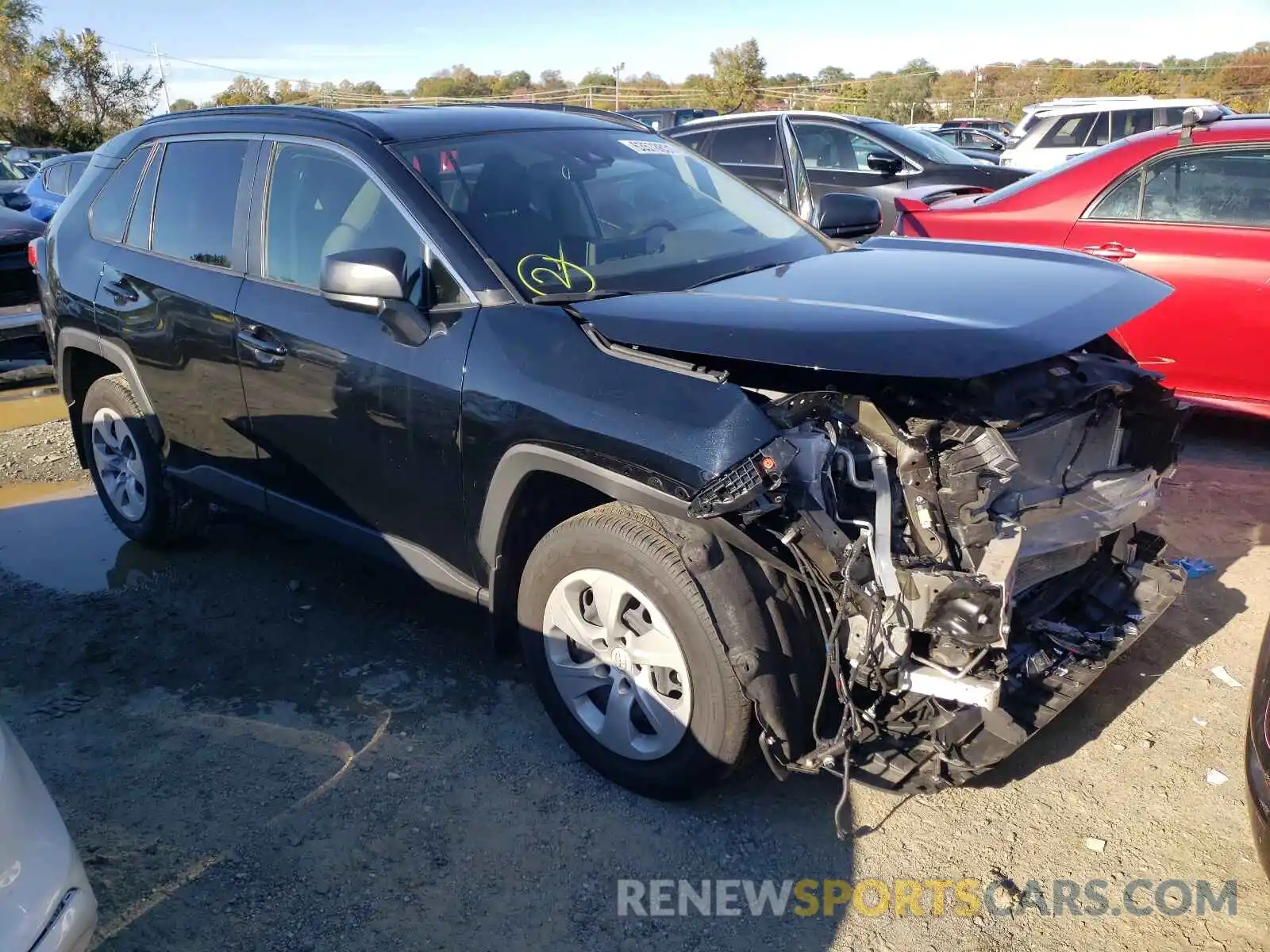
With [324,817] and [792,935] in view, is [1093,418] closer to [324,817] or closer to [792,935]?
[792,935]

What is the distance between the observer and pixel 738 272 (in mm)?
3602

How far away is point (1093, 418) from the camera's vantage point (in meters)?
3.22

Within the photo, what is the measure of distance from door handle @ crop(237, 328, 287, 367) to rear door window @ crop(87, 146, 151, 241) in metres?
1.31

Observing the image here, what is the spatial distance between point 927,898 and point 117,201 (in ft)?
14.6

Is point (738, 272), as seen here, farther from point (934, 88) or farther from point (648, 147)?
point (934, 88)

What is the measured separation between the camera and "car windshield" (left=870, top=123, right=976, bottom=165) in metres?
9.65

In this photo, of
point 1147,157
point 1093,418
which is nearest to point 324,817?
point 1093,418

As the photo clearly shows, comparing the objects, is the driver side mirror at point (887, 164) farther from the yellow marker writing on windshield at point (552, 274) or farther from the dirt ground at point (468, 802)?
the yellow marker writing on windshield at point (552, 274)

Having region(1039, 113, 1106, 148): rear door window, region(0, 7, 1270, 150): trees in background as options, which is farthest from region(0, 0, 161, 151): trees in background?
region(1039, 113, 1106, 148): rear door window

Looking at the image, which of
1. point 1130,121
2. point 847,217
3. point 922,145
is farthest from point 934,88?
point 847,217

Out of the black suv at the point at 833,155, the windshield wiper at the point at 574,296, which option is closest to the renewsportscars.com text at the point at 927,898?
the windshield wiper at the point at 574,296

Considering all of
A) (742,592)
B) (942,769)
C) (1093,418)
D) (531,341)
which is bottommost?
(942,769)

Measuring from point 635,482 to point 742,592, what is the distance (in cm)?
41

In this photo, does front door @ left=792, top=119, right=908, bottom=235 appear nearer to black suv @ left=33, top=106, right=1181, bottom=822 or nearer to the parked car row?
the parked car row
